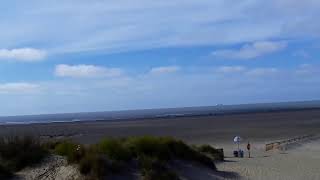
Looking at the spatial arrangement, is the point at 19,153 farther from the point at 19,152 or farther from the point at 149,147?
the point at 149,147

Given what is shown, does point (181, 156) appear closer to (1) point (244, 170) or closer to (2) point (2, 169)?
(1) point (244, 170)

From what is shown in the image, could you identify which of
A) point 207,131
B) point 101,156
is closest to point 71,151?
point 101,156

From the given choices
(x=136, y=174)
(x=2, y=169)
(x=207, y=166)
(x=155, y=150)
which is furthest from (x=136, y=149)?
(x=2, y=169)

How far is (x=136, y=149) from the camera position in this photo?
706 inches

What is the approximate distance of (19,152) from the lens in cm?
1552

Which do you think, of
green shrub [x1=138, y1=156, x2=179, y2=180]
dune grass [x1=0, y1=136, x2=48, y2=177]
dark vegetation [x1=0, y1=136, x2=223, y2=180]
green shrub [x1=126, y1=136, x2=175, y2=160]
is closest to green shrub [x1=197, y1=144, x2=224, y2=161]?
green shrub [x1=126, y1=136, x2=175, y2=160]

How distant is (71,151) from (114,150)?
4.77ft

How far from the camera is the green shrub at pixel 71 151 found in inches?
608

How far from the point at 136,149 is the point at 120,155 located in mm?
1380

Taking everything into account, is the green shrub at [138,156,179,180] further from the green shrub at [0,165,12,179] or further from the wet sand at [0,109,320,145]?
the wet sand at [0,109,320,145]

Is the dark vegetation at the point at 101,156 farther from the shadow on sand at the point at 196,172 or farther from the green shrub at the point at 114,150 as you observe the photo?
the shadow on sand at the point at 196,172

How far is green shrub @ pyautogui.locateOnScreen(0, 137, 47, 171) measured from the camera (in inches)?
599

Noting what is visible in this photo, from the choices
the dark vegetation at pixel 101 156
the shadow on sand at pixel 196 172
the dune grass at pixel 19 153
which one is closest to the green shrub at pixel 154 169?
the dark vegetation at pixel 101 156

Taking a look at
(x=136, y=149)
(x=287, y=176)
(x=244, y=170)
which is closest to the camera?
(x=136, y=149)
